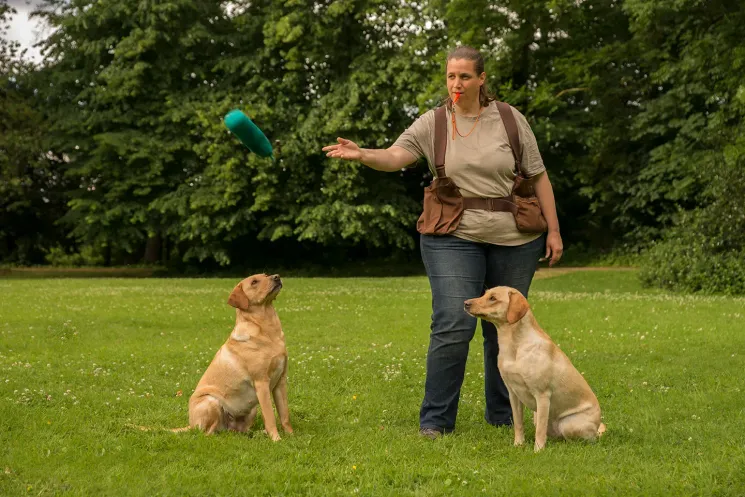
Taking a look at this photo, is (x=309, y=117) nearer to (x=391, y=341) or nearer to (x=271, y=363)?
(x=391, y=341)

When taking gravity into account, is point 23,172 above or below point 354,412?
above

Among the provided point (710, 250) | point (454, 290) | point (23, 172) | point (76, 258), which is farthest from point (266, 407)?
point (76, 258)

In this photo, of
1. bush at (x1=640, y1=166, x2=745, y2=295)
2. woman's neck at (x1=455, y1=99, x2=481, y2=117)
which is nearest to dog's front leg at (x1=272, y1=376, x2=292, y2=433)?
woman's neck at (x1=455, y1=99, x2=481, y2=117)

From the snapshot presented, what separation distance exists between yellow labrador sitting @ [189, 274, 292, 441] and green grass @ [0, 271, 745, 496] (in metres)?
0.17

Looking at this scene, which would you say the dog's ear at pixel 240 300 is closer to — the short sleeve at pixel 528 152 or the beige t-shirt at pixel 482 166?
the beige t-shirt at pixel 482 166

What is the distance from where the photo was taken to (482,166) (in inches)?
217

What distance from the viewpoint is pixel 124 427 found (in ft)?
19.5

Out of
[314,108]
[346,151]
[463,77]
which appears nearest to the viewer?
[346,151]

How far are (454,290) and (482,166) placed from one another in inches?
32.4

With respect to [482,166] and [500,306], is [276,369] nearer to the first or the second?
[500,306]

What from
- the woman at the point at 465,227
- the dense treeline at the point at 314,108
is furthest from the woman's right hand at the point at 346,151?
the dense treeline at the point at 314,108

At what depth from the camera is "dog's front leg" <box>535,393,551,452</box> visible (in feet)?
17.2

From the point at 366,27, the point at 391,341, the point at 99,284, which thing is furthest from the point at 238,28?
the point at 391,341

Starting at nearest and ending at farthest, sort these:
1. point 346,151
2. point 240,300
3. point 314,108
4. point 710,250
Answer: point 346,151, point 240,300, point 710,250, point 314,108
